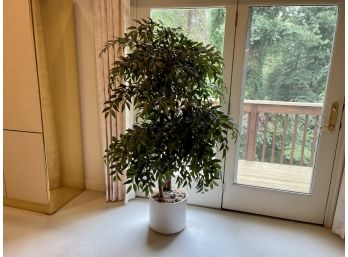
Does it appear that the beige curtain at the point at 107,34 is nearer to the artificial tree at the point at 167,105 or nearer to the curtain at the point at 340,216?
the artificial tree at the point at 167,105

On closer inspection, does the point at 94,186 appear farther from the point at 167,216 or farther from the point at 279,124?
the point at 279,124

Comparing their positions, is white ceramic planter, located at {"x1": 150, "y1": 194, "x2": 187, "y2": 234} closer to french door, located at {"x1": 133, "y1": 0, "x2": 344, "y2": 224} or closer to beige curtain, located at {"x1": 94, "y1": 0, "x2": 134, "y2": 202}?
french door, located at {"x1": 133, "y1": 0, "x2": 344, "y2": 224}

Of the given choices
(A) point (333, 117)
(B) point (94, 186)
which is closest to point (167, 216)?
(B) point (94, 186)

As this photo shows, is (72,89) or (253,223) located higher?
(72,89)

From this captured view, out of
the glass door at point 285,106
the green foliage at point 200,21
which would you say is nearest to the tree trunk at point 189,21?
A: the green foliage at point 200,21

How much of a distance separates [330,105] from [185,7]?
4.42 ft

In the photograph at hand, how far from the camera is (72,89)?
2.63m

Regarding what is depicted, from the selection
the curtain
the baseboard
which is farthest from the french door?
the baseboard

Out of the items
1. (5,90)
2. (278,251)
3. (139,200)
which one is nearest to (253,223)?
(278,251)

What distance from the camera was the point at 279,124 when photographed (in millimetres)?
2396

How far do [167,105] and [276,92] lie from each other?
1.08 meters

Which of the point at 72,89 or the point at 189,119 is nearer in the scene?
the point at 189,119

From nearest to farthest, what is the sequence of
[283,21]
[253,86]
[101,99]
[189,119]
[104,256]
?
[189,119]
[104,256]
[283,21]
[253,86]
[101,99]

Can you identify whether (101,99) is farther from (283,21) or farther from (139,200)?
(283,21)
